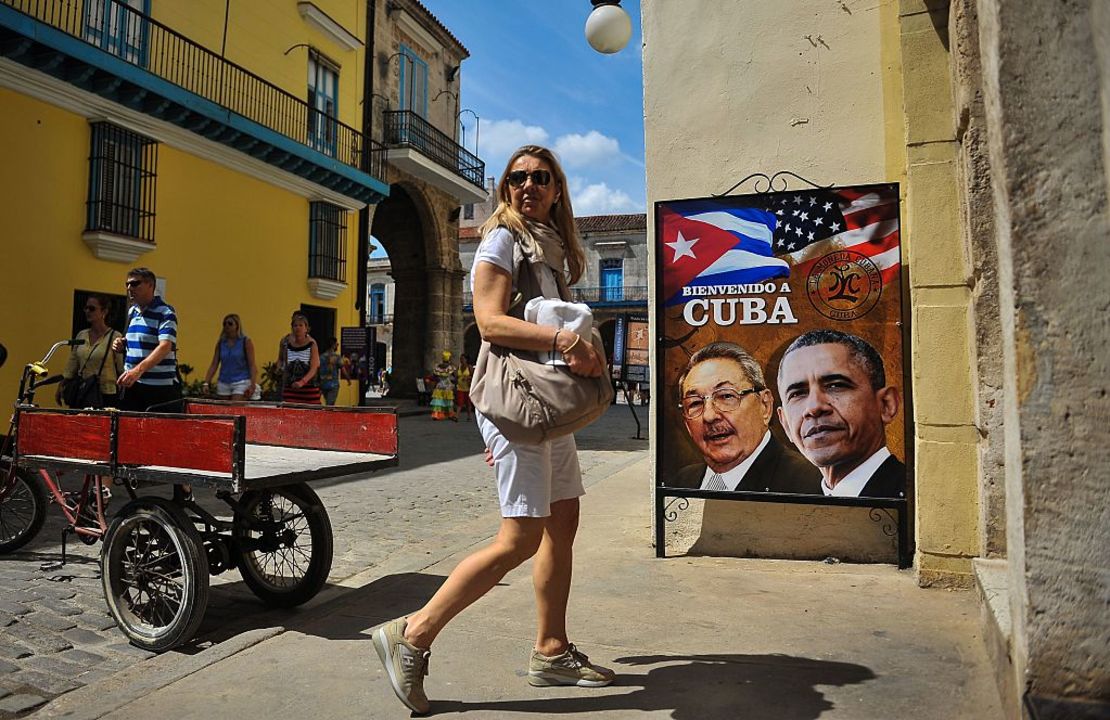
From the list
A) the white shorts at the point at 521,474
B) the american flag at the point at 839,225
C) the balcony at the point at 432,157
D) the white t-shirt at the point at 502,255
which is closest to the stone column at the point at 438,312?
the balcony at the point at 432,157

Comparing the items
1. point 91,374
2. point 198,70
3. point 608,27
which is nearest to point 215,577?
point 91,374

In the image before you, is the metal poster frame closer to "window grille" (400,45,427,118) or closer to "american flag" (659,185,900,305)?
"american flag" (659,185,900,305)

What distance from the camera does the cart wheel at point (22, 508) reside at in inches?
187

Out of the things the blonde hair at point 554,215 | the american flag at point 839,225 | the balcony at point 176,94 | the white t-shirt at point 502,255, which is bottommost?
the white t-shirt at point 502,255

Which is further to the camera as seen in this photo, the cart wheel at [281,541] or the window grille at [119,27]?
the window grille at [119,27]

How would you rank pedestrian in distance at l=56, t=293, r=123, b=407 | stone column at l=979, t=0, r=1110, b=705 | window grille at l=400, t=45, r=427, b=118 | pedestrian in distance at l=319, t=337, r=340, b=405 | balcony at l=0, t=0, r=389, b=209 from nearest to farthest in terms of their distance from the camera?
stone column at l=979, t=0, r=1110, b=705 → pedestrian in distance at l=56, t=293, r=123, b=407 → balcony at l=0, t=0, r=389, b=209 → pedestrian in distance at l=319, t=337, r=340, b=405 → window grille at l=400, t=45, r=427, b=118

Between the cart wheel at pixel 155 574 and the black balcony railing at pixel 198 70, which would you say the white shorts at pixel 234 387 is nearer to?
the cart wheel at pixel 155 574

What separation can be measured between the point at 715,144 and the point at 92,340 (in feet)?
14.3

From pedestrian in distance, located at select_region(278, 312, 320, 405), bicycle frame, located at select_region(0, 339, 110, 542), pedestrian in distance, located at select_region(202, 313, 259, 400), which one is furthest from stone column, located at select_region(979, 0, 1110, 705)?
pedestrian in distance, located at select_region(278, 312, 320, 405)

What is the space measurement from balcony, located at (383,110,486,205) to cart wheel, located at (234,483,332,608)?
16474mm

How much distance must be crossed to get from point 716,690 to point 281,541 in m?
2.19

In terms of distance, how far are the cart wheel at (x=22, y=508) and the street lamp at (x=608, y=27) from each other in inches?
213

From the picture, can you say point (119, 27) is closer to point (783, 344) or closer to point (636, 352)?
point (636, 352)

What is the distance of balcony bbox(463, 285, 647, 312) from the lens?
43250mm
